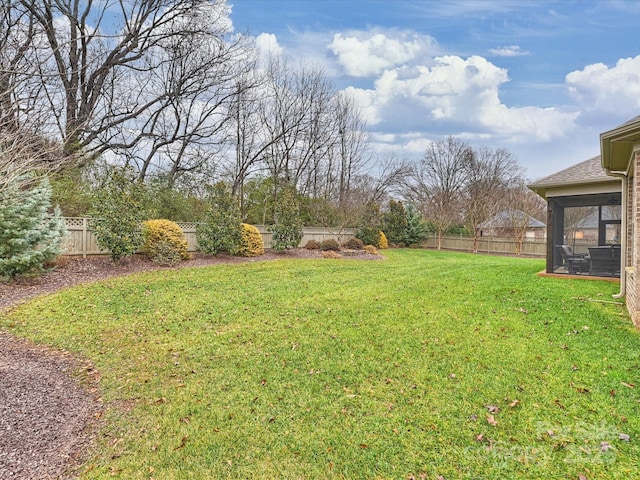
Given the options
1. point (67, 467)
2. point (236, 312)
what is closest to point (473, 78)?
point (236, 312)

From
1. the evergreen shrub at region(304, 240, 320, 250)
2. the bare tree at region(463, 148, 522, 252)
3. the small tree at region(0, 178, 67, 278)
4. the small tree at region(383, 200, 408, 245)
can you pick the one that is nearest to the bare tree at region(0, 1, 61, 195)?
the small tree at region(0, 178, 67, 278)

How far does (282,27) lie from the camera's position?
12070 millimetres

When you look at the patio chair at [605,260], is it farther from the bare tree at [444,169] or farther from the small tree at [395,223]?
the bare tree at [444,169]

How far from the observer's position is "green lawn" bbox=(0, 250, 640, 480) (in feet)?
8.12

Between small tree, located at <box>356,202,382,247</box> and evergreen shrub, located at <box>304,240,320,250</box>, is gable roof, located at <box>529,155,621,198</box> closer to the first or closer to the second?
evergreen shrub, located at <box>304,240,320,250</box>

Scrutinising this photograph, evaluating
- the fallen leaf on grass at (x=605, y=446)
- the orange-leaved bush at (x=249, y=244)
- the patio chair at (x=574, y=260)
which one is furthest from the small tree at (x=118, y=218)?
the patio chair at (x=574, y=260)

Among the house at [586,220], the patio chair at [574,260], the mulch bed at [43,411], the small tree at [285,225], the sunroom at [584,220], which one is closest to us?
the mulch bed at [43,411]

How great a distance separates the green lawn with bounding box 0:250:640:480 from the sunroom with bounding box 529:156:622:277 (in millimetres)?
2783

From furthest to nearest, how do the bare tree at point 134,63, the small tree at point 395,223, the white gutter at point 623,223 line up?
the small tree at point 395,223, the bare tree at point 134,63, the white gutter at point 623,223

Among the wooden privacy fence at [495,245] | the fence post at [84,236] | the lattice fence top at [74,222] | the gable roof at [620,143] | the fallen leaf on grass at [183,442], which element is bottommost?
the fallen leaf on grass at [183,442]

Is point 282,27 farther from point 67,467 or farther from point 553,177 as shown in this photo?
point 67,467

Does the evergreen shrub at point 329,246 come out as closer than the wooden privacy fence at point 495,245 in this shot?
Yes

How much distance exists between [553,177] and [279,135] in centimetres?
1427

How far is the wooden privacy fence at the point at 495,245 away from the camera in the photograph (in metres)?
19.9
